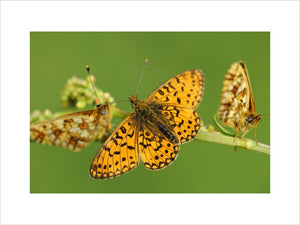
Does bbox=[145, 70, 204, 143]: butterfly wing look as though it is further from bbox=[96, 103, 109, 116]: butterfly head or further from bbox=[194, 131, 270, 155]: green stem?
bbox=[96, 103, 109, 116]: butterfly head

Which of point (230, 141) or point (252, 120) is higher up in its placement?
point (252, 120)

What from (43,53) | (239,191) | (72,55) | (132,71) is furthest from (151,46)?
(239,191)

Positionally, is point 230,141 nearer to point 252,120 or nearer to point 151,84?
point 252,120

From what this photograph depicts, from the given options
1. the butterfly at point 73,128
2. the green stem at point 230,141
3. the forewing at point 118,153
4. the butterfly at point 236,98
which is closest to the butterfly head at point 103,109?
the butterfly at point 73,128

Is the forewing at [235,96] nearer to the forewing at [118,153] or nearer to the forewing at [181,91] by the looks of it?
the forewing at [181,91]

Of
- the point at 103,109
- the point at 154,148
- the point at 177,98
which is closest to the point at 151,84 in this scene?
the point at 177,98
